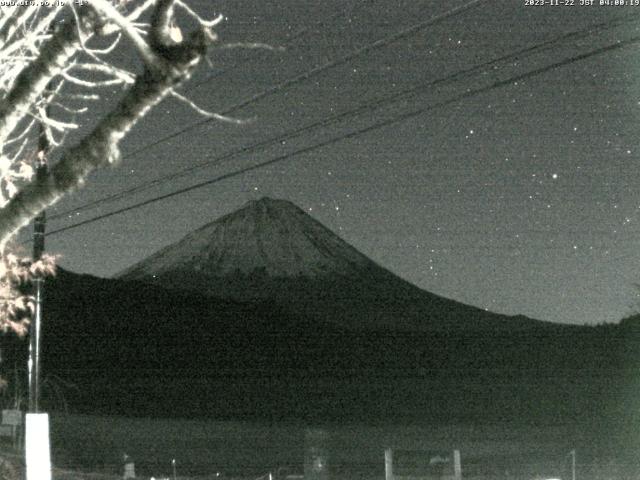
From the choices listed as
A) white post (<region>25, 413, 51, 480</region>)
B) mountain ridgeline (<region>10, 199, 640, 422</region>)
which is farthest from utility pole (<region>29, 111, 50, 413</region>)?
mountain ridgeline (<region>10, 199, 640, 422</region>)

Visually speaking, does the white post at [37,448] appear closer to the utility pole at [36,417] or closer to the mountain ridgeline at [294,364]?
the utility pole at [36,417]

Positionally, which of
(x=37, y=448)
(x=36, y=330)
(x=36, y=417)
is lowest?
(x=37, y=448)

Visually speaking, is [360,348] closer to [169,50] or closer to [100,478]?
[100,478]

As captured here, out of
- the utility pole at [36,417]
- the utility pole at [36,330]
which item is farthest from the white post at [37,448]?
the utility pole at [36,330]

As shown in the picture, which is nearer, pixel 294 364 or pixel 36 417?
pixel 36 417

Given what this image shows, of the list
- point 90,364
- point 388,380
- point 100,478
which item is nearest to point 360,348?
point 388,380

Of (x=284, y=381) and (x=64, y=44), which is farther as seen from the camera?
(x=284, y=381)

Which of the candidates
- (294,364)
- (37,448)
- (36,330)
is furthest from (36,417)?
(294,364)

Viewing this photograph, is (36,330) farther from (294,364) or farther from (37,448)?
(294,364)
